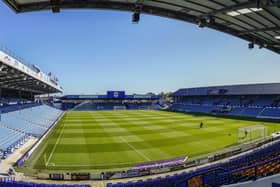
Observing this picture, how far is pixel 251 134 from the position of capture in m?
31.0

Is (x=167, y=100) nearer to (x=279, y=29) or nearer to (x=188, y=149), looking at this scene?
(x=188, y=149)

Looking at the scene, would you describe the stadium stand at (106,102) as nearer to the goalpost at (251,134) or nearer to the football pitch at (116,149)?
the football pitch at (116,149)

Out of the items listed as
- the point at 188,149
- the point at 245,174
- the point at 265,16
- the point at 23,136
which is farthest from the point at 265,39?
the point at 23,136

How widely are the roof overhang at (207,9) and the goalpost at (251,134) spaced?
20.5 meters

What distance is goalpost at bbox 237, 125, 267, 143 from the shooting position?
2948cm

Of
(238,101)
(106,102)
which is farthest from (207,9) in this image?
(106,102)

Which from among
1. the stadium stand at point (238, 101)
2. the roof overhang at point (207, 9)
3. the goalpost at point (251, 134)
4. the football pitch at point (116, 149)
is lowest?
the football pitch at point (116, 149)

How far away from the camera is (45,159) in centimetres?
2291

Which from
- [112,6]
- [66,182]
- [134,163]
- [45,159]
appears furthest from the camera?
[45,159]

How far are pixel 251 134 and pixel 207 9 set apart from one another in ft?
83.9

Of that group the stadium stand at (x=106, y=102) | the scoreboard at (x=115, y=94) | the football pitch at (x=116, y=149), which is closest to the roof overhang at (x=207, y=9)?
the football pitch at (x=116, y=149)

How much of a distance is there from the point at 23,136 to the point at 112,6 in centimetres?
2588

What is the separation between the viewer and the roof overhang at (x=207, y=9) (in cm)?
741

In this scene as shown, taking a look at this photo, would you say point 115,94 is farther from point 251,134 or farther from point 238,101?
point 251,134
